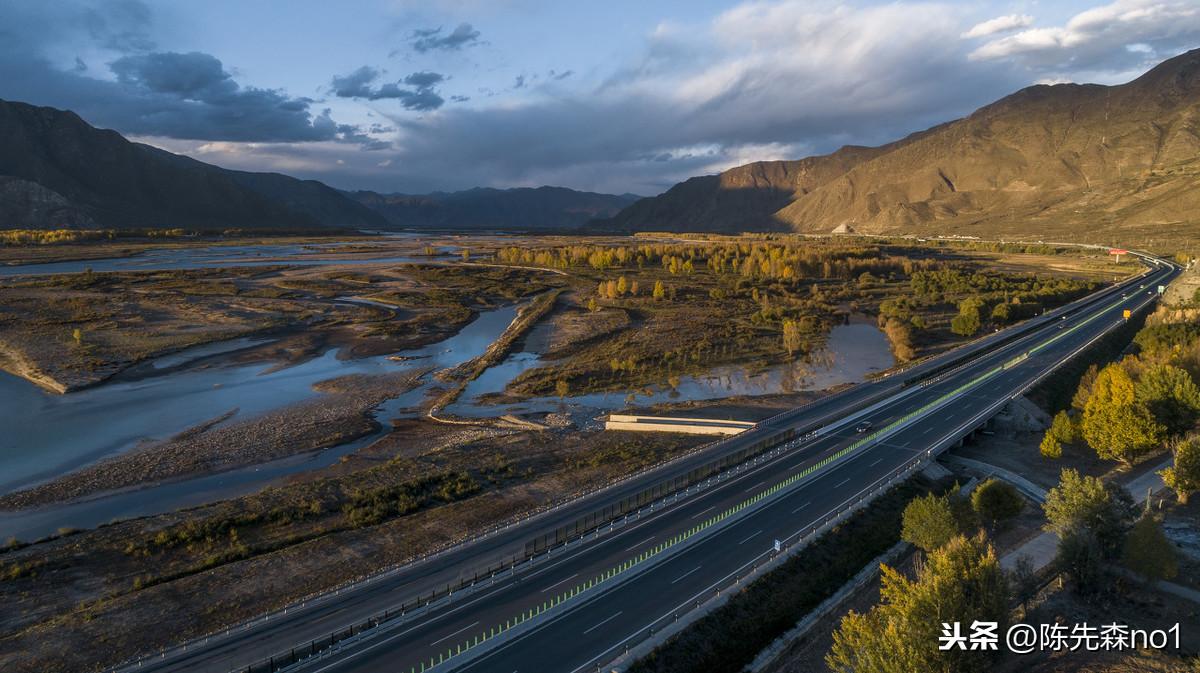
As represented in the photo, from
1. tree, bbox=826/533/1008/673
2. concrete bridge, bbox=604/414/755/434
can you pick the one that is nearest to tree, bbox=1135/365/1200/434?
concrete bridge, bbox=604/414/755/434

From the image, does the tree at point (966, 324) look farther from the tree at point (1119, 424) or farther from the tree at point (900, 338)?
the tree at point (1119, 424)

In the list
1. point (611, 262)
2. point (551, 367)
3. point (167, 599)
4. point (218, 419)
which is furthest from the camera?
point (611, 262)

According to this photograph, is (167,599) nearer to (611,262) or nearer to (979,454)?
(979,454)

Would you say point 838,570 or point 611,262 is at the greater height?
point 611,262

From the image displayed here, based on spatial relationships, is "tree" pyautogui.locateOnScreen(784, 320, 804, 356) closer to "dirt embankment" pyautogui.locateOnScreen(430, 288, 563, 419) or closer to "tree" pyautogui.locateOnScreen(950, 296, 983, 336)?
"tree" pyautogui.locateOnScreen(950, 296, 983, 336)

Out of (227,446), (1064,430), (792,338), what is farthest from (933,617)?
(792,338)

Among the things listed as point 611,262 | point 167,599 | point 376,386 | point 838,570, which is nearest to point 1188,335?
point 838,570
